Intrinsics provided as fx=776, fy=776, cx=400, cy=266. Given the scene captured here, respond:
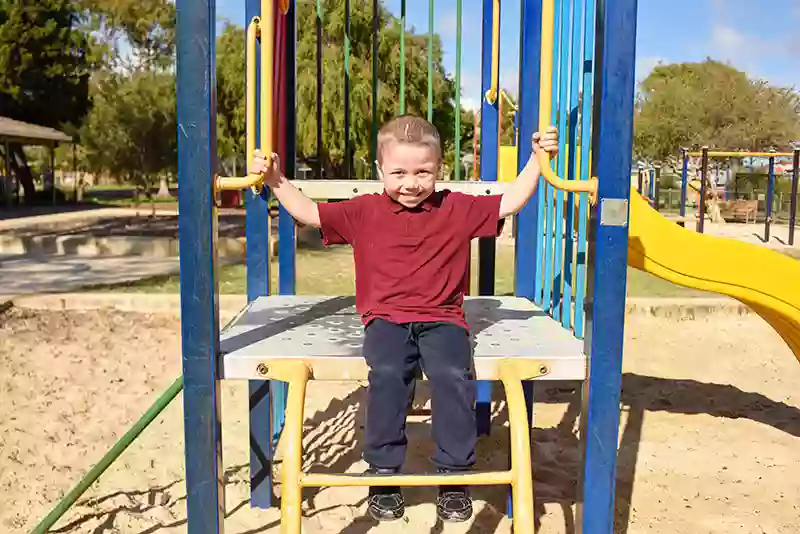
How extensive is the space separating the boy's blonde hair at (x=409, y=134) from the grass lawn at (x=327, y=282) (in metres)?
5.57

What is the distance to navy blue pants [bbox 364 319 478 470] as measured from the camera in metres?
2.03

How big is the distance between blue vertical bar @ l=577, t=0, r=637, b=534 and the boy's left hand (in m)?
0.13

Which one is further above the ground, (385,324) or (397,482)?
(385,324)

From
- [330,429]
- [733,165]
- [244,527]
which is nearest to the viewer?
[244,527]

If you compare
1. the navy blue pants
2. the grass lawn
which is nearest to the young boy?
the navy blue pants

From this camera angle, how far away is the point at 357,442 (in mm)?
3865

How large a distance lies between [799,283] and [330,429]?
2.40 meters

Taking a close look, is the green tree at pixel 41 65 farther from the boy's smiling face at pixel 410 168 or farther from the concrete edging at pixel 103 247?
the boy's smiling face at pixel 410 168

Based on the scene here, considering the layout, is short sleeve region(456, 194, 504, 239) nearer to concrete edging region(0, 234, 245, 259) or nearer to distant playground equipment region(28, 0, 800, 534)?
distant playground equipment region(28, 0, 800, 534)

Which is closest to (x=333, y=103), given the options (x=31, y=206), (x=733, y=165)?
(x=31, y=206)

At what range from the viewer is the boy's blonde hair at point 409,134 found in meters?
2.17

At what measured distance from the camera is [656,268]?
11.4 ft

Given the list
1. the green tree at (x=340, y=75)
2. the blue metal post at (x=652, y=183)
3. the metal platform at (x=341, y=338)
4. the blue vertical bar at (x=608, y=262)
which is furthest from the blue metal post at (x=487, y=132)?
the green tree at (x=340, y=75)

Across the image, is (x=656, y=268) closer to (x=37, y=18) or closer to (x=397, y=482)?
(x=397, y=482)
